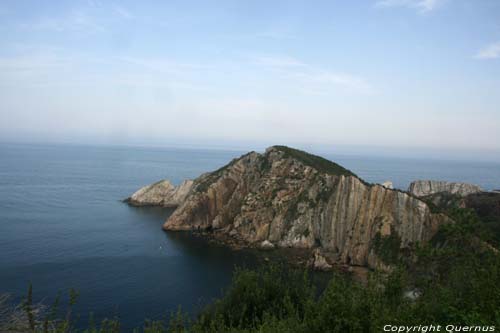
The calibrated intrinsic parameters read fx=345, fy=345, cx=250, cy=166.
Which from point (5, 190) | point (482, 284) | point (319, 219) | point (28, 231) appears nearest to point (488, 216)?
point (319, 219)

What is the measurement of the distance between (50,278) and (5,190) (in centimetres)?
8910

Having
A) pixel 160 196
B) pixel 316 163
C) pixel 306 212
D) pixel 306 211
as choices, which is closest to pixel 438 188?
pixel 316 163

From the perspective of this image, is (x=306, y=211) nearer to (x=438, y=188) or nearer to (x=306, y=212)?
(x=306, y=212)

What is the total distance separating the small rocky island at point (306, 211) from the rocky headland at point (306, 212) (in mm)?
175

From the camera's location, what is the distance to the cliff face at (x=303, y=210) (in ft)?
234

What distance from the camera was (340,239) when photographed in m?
78.5

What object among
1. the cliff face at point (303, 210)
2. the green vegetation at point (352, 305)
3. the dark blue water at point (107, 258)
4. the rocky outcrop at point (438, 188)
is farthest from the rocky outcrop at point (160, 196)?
the green vegetation at point (352, 305)

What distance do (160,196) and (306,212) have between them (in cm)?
6265

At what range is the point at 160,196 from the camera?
418 feet

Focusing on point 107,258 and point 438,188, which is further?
point 438,188

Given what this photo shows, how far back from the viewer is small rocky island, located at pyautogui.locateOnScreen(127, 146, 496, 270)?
70.5 metres

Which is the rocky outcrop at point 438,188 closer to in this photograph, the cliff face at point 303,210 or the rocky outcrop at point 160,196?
the cliff face at point 303,210

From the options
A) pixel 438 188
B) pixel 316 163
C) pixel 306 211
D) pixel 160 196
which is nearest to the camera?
pixel 306 211

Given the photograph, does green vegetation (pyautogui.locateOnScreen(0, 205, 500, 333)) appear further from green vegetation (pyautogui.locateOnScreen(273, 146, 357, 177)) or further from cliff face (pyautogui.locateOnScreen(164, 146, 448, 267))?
green vegetation (pyautogui.locateOnScreen(273, 146, 357, 177))
